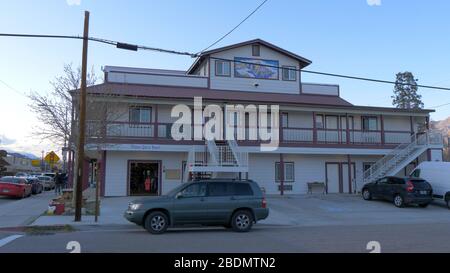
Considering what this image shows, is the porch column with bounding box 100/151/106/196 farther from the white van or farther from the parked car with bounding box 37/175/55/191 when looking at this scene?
the white van

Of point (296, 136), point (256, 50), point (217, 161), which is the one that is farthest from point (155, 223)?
point (256, 50)

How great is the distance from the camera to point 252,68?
3125 cm

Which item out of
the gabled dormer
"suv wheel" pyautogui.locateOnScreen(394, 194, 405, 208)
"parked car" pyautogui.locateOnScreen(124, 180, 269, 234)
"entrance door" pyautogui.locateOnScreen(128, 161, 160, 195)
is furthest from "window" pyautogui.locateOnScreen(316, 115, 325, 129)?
"parked car" pyautogui.locateOnScreen(124, 180, 269, 234)

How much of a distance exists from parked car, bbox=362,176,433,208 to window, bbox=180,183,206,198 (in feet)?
44.3

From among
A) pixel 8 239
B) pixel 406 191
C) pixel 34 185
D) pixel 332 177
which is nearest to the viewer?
pixel 8 239

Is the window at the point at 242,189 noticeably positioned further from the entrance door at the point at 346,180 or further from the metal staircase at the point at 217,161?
the entrance door at the point at 346,180

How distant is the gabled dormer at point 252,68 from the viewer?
30656 millimetres

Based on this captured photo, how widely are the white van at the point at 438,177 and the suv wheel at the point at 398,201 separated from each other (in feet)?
8.61

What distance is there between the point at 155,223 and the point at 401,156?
21048mm

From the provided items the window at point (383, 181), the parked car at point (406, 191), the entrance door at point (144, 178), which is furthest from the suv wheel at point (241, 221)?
the window at point (383, 181)

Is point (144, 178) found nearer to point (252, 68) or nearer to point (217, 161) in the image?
point (217, 161)
